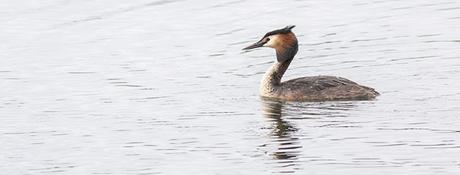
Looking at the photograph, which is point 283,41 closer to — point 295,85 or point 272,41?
point 272,41

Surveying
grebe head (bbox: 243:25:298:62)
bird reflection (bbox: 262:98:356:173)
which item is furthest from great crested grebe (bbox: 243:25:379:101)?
bird reflection (bbox: 262:98:356:173)

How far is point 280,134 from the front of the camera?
18031 millimetres

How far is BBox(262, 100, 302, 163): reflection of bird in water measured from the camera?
16.6 m

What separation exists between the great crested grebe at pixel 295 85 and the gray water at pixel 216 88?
0.74 feet

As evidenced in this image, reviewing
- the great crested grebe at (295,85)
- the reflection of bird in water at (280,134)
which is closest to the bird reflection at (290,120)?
the reflection of bird in water at (280,134)

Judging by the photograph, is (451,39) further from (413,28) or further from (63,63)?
(63,63)

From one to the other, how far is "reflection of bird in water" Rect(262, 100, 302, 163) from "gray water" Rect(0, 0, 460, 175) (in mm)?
28

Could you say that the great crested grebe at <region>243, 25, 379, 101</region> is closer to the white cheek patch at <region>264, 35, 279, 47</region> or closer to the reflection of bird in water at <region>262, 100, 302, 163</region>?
the white cheek patch at <region>264, 35, 279, 47</region>

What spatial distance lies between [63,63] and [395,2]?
7.84 m

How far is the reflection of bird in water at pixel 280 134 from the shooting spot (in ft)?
54.3

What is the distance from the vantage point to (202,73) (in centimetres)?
2295

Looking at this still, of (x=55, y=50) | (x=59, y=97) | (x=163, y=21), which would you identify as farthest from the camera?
(x=163, y=21)

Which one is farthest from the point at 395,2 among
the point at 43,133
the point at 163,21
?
the point at 43,133

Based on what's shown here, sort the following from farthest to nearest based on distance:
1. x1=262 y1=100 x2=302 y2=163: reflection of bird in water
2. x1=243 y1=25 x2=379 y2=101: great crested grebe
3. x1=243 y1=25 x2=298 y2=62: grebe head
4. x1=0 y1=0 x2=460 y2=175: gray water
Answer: x1=243 y1=25 x2=298 y2=62: grebe head < x1=243 y1=25 x2=379 y2=101: great crested grebe < x1=262 y1=100 x2=302 y2=163: reflection of bird in water < x1=0 y1=0 x2=460 y2=175: gray water
